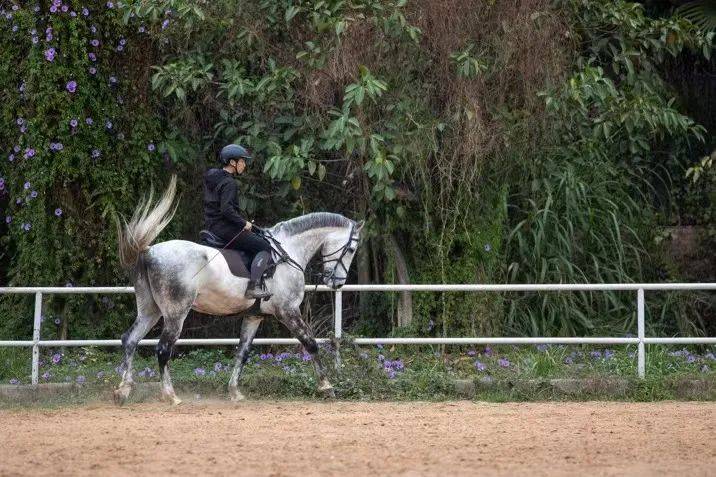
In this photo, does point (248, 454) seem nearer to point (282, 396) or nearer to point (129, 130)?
point (282, 396)

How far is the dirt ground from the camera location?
7.81 m

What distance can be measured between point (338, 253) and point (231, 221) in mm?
1232

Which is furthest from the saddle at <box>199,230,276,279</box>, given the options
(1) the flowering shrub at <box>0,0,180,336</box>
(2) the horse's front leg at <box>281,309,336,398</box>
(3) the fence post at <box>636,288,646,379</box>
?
(3) the fence post at <box>636,288,646,379</box>

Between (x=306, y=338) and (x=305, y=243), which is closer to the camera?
(x=306, y=338)

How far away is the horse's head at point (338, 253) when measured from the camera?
460 inches

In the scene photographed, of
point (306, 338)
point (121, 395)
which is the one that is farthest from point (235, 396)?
point (121, 395)

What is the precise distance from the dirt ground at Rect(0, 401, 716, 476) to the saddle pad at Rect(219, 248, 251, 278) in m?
1.29

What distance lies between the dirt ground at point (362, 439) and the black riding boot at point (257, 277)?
3.56 feet

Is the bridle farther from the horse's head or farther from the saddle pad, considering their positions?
the saddle pad

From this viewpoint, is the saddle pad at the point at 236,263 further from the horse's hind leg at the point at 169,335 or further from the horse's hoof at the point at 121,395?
the horse's hoof at the point at 121,395

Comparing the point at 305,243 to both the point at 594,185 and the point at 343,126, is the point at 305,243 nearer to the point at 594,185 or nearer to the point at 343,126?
the point at 343,126

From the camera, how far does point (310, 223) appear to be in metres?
11.8

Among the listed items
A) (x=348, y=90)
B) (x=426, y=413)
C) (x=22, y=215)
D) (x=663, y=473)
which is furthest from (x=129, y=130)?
(x=663, y=473)

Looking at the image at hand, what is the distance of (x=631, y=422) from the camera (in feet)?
33.2
